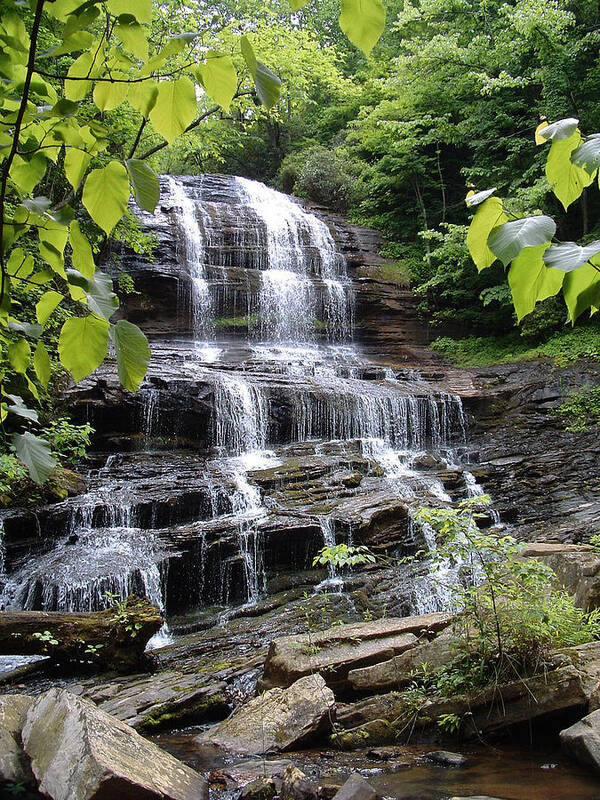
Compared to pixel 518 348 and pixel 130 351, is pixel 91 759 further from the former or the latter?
pixel 518 348

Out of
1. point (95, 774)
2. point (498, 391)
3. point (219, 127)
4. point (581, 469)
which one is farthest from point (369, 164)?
point (95, 774)

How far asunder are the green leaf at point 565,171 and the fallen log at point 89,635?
6089 mm

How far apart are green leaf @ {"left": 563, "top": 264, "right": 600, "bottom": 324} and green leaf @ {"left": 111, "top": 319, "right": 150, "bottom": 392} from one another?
0.54 meters

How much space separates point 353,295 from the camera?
1956cm

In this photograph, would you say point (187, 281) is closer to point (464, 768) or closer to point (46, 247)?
point (464, 768)

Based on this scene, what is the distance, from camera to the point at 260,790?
3105mm

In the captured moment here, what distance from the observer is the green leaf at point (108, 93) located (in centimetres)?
84

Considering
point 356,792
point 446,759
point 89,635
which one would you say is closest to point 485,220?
point 356,792

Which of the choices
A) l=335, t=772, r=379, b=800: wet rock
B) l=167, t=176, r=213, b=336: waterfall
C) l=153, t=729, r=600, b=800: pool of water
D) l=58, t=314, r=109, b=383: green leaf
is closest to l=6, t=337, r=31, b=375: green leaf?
l=58, t=314, r=109, b=383: green leaf

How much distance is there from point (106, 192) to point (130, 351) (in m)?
0.25

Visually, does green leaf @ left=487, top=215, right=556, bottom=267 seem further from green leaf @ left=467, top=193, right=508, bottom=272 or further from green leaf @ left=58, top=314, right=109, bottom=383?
green leaf @ left=58, top=314, right=109, bottom=383

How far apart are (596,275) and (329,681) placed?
15.7ft

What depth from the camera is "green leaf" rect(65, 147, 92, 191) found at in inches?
36.4

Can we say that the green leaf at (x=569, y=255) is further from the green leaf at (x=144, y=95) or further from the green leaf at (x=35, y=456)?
the green leaf at (x=35, y=456)
